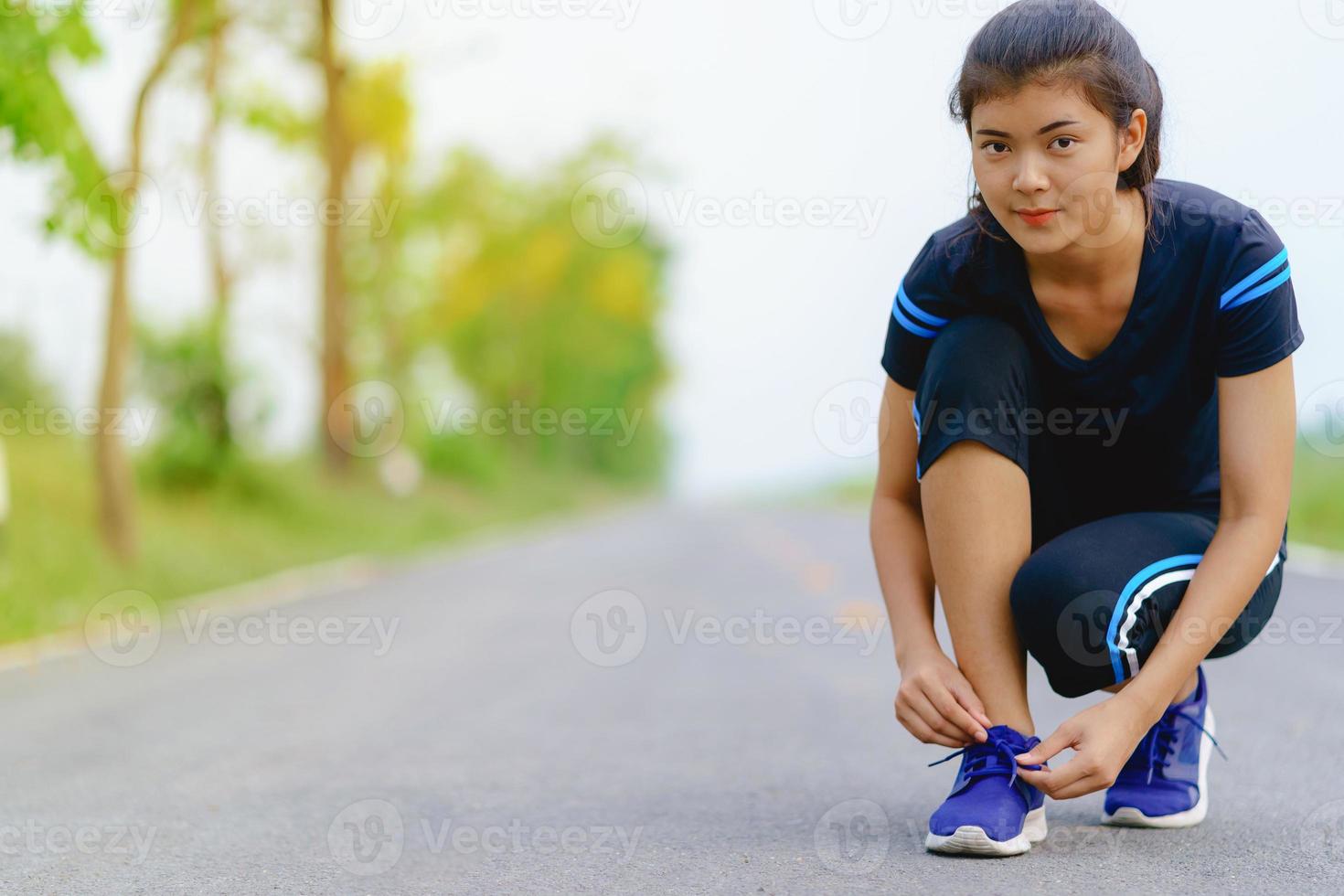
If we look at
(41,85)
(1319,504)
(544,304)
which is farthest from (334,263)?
(544,304)

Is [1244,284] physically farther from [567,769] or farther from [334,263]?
[334,263]

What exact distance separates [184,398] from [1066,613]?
52.2 ft

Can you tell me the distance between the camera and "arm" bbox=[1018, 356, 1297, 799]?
2.87m

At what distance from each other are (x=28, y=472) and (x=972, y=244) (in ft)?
44.1

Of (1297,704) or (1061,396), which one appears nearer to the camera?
(1061,396)

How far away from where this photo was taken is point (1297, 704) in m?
5.47

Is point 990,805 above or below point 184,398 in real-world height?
above

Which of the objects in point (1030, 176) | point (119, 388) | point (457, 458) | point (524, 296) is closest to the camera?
point (1030, 176)

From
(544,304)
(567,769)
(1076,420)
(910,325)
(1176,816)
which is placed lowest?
(544,304)

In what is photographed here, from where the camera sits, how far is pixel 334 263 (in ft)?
75.4

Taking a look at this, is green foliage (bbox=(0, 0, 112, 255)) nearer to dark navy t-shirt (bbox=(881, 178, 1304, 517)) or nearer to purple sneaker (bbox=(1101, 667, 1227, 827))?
dark navy t-shirt (bbox=(881, 178, 1304, 517))

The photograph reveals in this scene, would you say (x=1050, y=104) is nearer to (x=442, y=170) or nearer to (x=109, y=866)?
(x=109, y=866)

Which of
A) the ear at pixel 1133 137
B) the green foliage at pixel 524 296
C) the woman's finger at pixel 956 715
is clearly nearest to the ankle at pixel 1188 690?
the woman's finger at pixel 956 715

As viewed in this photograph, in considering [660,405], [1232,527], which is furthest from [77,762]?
[660,405]
